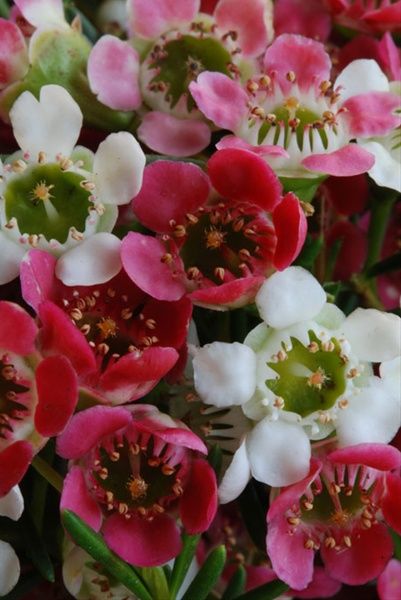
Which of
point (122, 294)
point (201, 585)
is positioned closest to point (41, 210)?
point (122, 294)

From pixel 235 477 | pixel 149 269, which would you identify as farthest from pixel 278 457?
pixel 149 269

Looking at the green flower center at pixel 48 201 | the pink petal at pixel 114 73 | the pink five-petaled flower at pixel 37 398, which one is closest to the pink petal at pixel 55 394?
the pink five-petaled flower at pixel 37 398

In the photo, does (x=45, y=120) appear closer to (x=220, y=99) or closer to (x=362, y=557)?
(x=220, y=99)

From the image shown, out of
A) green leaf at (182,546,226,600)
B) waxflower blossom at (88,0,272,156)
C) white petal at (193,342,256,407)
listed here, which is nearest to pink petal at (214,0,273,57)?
waxflower blossom at (88,0,272,156)

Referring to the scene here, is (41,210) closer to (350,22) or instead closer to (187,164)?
(187,164)

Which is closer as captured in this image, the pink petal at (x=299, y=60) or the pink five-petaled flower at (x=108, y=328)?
the pink five-petaled flower at (x=108, y=328)

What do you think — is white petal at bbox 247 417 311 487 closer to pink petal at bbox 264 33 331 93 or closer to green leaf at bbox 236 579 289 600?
green leaf at bbox 236 579 289 600

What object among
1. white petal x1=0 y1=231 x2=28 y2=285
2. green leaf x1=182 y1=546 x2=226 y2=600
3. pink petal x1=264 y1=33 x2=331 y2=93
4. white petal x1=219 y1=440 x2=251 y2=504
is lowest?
green leaf x1=182 y1=546 x2=226 y2=600

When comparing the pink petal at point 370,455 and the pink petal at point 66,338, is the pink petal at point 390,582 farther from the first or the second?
the pink petal at point 66,338
